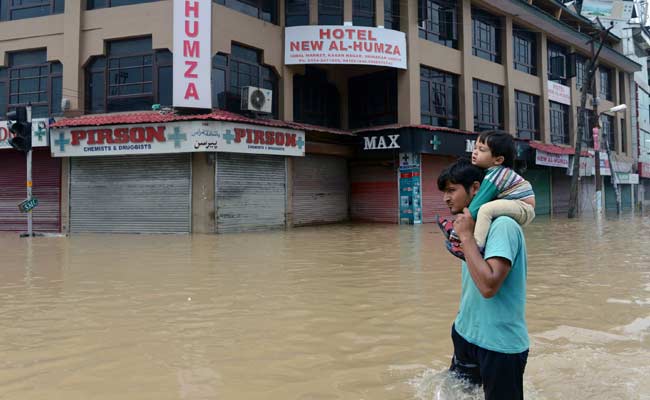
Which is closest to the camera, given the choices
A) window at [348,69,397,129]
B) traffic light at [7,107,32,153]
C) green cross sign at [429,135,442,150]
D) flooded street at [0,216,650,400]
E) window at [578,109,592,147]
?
flooded street at [0,216,650,400]

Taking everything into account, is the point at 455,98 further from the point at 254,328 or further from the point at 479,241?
the point at 479,241

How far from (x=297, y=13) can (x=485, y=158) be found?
1742cm

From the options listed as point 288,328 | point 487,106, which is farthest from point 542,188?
point 288,328

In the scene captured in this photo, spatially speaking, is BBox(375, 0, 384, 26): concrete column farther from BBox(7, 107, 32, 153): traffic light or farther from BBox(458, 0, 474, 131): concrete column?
BBox(7, 107, 32, 153): traffic light

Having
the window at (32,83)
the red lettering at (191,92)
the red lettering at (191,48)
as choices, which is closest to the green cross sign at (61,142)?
the window at (32,83)

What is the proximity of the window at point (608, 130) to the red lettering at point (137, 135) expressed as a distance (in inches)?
1236

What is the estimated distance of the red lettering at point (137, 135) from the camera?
14.7 m

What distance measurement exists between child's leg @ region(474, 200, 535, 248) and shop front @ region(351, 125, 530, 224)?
53.6 ft

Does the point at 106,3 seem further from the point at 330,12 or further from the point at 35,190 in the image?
the point at 330,12

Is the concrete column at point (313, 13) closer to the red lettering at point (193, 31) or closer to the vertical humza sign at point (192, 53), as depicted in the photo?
the vertical humza sign at point (192, 53)

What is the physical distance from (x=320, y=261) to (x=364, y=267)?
104cm

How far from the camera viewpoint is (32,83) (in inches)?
663

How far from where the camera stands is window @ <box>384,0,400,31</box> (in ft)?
63.4

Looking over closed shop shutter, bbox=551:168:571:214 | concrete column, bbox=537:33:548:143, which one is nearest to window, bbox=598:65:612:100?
closed shop shutter, bbox=551:168:571:214
